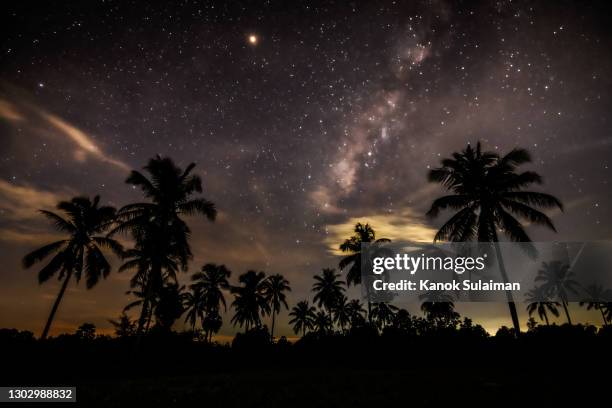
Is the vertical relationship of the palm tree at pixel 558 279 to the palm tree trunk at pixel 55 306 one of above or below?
above

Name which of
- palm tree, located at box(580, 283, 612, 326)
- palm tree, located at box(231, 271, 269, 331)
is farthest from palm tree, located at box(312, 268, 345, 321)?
palm tree, located at box(580, 283, 612, 326)

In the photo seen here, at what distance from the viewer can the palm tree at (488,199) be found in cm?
1831

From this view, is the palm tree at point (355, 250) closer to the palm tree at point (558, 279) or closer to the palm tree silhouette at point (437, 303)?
the palm tree silhouette at point (437, 303)

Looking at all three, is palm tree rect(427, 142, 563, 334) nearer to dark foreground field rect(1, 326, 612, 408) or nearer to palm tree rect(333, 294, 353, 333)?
dark foreground field rect(1, 326, 612, 408)

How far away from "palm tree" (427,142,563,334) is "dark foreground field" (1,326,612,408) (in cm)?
592

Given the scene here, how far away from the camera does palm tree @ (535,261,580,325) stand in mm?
49719

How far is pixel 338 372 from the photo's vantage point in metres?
12.5

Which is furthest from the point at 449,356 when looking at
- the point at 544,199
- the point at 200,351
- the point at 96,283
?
the point at 96,283

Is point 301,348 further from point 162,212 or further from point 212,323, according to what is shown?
point 212,323

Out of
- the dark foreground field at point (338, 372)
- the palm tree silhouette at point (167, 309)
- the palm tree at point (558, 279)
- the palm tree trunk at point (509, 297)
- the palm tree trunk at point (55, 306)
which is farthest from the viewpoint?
the palm tree at point (558, 279)

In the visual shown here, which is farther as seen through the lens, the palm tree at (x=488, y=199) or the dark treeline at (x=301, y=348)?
the palm tree at (x=488, y=199)

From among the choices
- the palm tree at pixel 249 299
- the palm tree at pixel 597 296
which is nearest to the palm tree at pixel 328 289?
the palm tree at pixel 249 299

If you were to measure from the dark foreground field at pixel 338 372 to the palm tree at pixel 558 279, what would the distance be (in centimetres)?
4773

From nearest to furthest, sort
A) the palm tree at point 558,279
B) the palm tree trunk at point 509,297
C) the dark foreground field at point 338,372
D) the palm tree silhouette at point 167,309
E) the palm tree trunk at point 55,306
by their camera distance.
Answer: the dark foreground field at point 338,372 < the palm tree trunk at point 509,297 < the palm tree trunk at point 55,306 < the palm tree silhouette at point 167,309 < the palm tree at point 558,279
